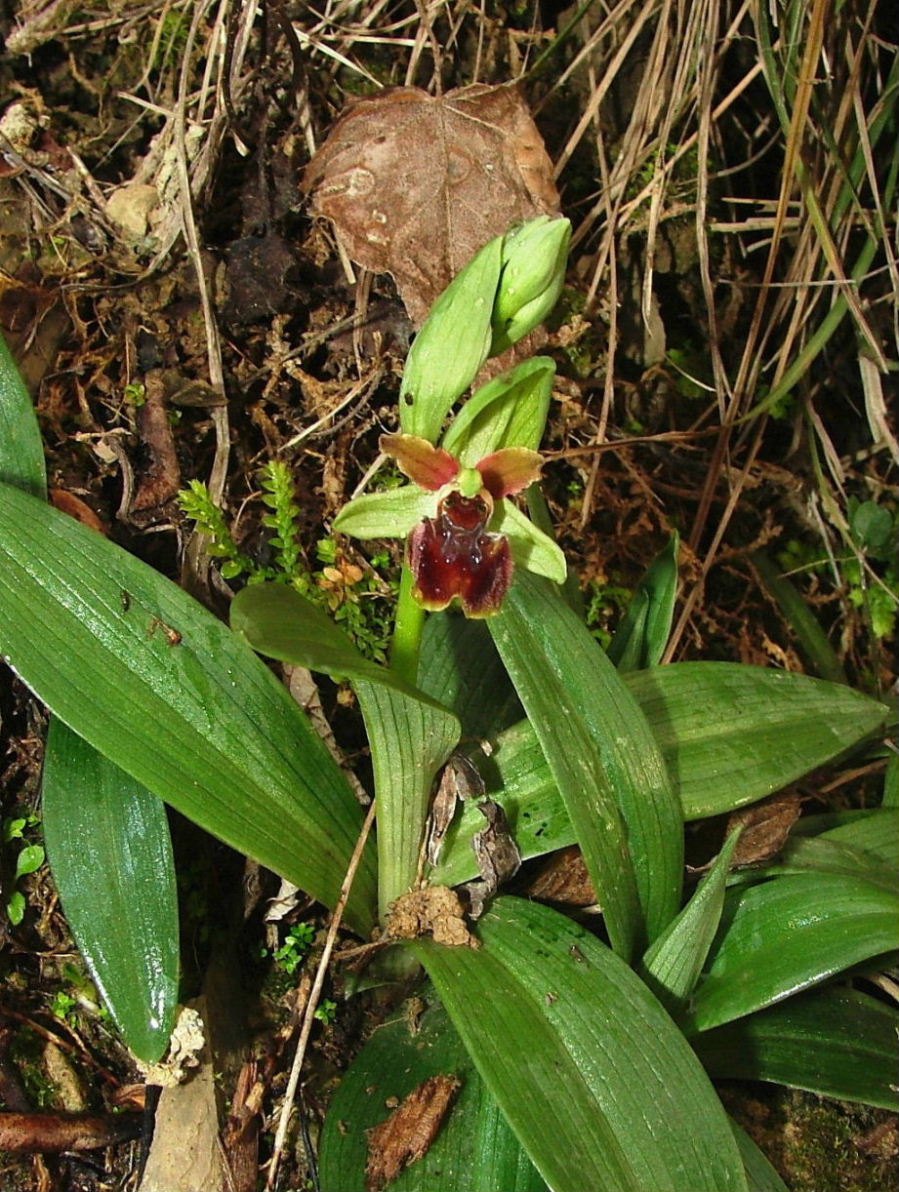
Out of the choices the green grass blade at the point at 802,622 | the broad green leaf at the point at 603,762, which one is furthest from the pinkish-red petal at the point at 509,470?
the green grass blade at the point at 802,622

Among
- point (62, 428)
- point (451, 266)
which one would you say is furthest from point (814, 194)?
point (62, 428)

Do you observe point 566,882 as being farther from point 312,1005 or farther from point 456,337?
point 456,337

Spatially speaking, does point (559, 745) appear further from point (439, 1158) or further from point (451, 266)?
point (451, 266)

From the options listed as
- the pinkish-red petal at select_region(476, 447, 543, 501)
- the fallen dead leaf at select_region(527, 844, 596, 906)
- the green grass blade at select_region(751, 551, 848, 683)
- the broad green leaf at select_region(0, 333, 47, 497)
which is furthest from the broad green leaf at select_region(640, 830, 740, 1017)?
the broad green leaf at select_region(0, 333, 47, 497)

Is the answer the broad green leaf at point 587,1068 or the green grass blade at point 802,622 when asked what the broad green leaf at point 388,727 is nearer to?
the broad green leaf at point 587,1068

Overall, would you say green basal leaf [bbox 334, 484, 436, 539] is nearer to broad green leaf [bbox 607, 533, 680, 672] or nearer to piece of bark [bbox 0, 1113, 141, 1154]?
broad green leaf [bbox 607, 533, 680, 672]

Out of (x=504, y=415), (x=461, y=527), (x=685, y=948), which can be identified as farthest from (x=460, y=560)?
(x=685, y=948)
